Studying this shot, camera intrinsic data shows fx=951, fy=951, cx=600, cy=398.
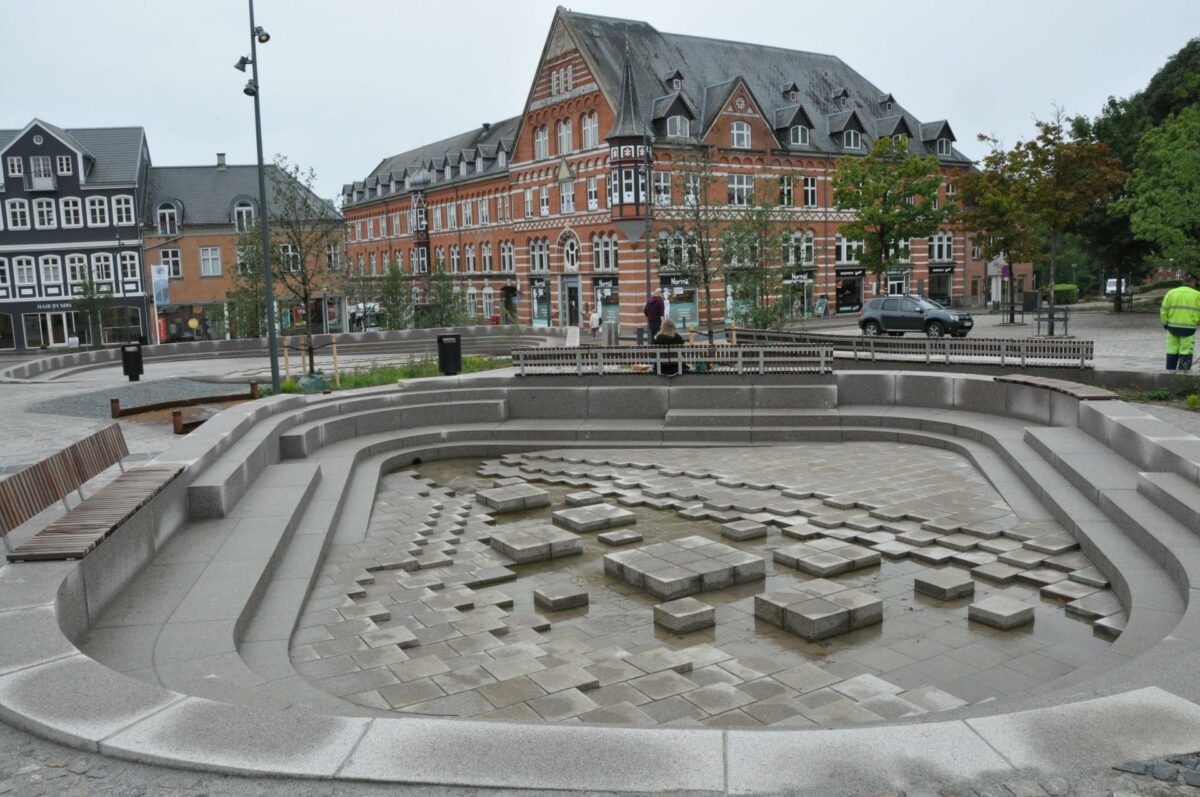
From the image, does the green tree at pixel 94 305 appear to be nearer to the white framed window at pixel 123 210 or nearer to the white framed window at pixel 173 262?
the white framed window at pixel 123 210

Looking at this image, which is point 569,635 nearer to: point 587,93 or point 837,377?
point 837,377

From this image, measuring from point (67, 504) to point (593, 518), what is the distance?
226 inches

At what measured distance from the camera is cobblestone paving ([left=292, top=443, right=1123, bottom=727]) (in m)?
6.52

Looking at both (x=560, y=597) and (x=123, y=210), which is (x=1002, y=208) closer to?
(x=560, y=597)

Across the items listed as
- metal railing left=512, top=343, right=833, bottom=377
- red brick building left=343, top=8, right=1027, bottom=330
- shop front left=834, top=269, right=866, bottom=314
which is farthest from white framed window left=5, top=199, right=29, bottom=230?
metal railing left=512, top=343, right=833, bottom=377

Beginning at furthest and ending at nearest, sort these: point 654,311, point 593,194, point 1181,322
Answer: point 593,194
point 654,311
point 1181,322

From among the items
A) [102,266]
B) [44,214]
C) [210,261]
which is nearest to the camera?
[44,214]

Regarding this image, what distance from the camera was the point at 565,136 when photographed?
52500 millimetres

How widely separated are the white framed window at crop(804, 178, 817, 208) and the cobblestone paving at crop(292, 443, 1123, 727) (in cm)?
4434

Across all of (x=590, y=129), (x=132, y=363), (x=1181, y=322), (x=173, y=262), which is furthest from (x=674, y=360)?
(x=173, y=262)

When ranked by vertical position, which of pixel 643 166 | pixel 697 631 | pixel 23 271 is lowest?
pixel 697 631

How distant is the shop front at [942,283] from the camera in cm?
6266

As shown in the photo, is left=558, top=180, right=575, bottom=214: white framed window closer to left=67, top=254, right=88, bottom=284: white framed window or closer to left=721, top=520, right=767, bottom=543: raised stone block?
left=67, top=254, right=88, bottom=284: white framed window

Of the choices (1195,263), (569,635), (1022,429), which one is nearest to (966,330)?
(1195,263)
